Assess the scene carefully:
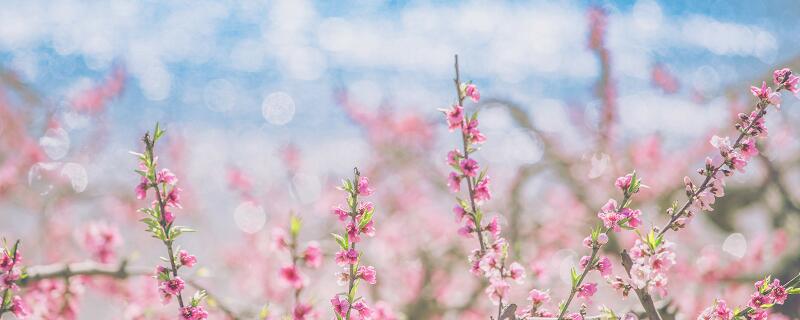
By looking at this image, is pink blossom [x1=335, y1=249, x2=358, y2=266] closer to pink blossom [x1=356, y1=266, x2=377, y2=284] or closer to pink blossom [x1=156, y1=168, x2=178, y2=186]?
pink blossom [x1=356, y1=266, x2=377, y2=284]

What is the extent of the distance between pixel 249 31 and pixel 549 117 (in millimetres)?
10742

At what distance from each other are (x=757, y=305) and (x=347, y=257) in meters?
0.90

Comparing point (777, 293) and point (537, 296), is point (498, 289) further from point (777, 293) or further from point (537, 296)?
point (777, 293)

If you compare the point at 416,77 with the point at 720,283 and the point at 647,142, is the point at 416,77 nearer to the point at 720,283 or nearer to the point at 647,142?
the point at 647,142

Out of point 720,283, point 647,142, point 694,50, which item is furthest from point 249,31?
point 720,283

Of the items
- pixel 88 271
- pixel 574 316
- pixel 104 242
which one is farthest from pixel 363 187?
pixel 104 242

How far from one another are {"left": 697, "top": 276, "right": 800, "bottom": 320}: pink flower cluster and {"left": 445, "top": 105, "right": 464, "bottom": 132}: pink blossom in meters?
0.67

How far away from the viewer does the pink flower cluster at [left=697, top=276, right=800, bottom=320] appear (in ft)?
4.26

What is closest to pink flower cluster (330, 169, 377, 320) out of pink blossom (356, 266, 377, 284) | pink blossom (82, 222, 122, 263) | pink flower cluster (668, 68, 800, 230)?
pink blossom (356, 266, 377, 284)

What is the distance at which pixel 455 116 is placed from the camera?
1370 mm

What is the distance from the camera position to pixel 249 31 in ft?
63.7

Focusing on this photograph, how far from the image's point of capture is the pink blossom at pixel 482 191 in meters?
1.37

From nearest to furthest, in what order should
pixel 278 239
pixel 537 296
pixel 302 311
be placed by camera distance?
pixel 537 296
pixel 302 311
pixel 278 239

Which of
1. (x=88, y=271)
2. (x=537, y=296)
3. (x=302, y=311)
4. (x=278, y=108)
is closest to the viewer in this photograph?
(x=537, y=296)
